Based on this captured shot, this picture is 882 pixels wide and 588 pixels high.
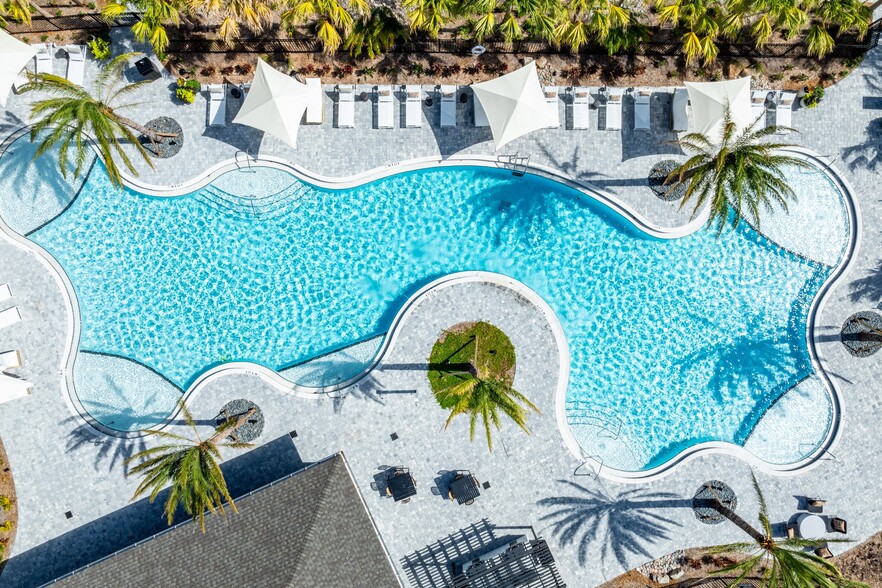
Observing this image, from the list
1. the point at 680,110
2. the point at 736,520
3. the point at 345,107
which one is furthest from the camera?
the point at 345,107

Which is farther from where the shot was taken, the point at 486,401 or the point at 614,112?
the point at 614,112

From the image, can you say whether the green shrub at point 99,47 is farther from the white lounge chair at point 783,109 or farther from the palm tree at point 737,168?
the white lounge chair at point 783,109

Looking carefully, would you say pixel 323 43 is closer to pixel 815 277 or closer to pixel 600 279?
pixel 600 279

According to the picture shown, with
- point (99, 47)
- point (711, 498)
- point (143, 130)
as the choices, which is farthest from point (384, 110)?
point (711, 498)

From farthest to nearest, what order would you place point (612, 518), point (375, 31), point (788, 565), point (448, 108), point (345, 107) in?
point (448, 108)
point (345, 107)
point (612, 518)
point (375, 31)
point (788, 565)

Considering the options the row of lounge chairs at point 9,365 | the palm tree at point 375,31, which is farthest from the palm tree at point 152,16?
the row of lounge chairs at point 9,365

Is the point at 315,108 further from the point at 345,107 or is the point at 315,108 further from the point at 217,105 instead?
the point at 217,105

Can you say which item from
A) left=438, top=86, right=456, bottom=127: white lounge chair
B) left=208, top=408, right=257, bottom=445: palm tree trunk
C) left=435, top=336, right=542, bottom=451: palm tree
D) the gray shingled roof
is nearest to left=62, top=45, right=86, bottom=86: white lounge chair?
left=438, top=86, right=456, bottom=127: white lounge chair

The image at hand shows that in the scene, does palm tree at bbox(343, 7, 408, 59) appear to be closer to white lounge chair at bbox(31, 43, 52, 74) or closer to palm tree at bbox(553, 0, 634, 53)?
palm tree at bbox(553, 0, 634, 53)
